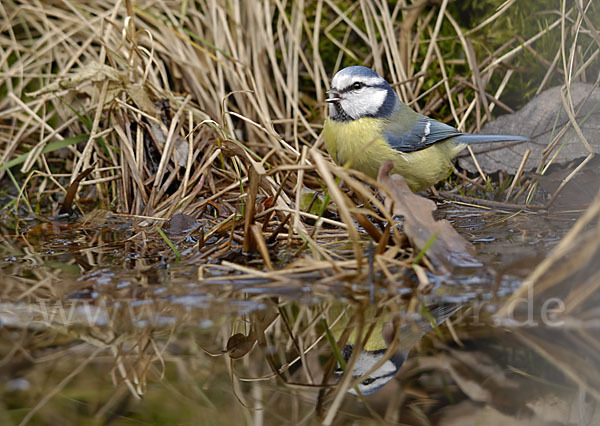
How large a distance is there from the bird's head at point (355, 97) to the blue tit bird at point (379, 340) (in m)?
1.32

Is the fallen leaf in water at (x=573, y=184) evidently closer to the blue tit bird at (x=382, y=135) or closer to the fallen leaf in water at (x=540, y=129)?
the fallen leaf in water at (x=540, y=129)

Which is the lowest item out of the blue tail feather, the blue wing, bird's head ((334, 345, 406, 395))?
bird's head ((334, 345, 406, 395))

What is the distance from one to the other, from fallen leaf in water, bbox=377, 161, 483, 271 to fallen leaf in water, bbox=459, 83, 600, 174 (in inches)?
44.2

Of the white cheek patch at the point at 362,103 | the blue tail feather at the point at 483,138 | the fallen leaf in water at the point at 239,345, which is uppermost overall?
the white cheek patch at the point at 362,103

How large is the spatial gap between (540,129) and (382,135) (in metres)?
0.86

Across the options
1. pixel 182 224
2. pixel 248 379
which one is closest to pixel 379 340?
pixel 248 379

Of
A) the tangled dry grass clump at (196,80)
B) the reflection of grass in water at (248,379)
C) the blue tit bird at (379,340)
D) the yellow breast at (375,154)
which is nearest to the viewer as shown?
the reflection of grass in water at (248,379)

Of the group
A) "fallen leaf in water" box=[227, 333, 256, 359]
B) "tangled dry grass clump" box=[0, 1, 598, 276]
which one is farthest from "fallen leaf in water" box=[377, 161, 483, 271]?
"tangled dry grass clump" box=[0, 1, 598, 276]

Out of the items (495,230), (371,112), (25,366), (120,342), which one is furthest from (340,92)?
(25,366)

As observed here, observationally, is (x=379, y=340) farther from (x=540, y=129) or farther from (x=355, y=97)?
(x=540, y=129)

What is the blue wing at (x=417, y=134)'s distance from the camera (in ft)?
9.12

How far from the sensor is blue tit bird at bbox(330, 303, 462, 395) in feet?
4.53

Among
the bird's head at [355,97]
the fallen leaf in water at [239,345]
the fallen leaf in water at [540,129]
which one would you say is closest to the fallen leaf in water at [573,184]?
the fallen leaf in water at [540,129]

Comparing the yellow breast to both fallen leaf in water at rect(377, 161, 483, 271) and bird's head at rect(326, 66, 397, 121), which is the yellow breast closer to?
bird's head at rect(326, 66, 397, 121)
